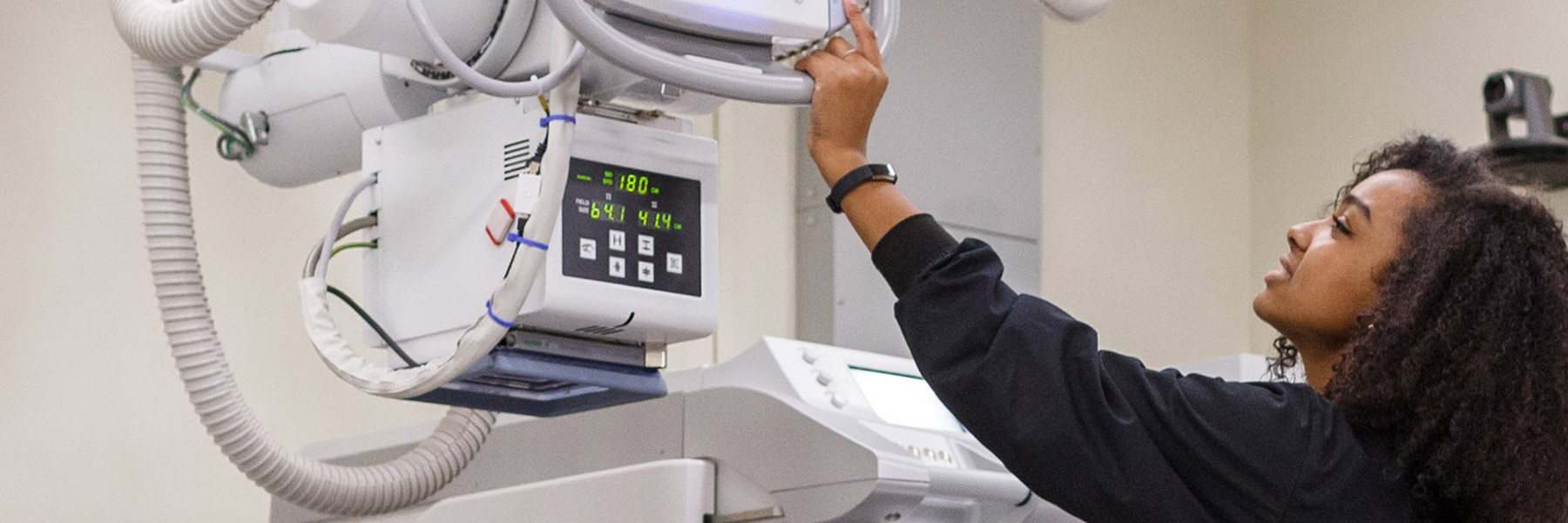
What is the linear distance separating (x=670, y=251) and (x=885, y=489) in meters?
0.33

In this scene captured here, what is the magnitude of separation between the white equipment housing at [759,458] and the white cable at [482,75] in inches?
18.2

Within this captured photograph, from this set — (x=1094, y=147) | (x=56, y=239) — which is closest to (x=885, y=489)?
(x=56, y=239)

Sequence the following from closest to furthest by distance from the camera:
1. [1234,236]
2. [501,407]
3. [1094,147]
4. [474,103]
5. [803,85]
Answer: [803,85]
[474,103]
[501,407]
[1094,147]
[1234,236]

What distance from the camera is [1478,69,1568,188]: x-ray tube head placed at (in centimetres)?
370

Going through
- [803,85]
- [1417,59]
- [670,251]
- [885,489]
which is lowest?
[885,489]

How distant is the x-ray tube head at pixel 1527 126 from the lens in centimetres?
370

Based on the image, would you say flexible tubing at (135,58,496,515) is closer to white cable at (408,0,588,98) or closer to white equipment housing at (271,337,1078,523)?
white equipment housing at (271,337,1078,523)

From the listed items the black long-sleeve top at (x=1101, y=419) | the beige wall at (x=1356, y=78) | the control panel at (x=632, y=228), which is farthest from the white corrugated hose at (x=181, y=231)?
the beige wall at (x=1356, y=78)

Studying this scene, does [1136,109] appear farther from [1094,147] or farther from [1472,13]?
[1472,13]

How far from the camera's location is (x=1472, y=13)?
4.17 meters

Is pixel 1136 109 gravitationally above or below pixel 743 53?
above

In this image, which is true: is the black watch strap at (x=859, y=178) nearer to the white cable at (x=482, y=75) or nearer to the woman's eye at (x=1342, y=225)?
the white cable at (x=482, y=75)

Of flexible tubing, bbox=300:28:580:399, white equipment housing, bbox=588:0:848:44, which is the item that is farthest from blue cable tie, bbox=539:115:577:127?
white equipment housing, bbox=588:0:848:44

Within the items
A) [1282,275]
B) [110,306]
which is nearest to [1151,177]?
[110,306]
